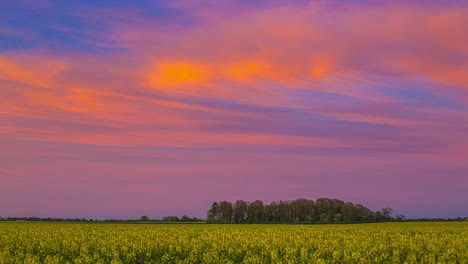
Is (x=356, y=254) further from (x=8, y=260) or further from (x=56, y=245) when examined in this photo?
(x=56, y=245)

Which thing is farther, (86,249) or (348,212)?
(348,212)

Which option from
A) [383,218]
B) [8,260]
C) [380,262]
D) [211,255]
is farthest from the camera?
[383,218]

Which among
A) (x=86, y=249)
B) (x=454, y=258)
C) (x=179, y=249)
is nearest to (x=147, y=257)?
(x=179, y=249)

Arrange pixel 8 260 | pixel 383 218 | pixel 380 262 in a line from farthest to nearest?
pixel 383 218, pixel 380 262, pixel 8 260

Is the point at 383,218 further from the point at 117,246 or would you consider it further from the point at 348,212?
the point at 117,246

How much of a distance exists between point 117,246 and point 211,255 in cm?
1042

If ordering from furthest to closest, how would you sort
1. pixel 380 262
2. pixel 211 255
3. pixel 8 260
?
1. pixel 211 255
2. pixel 380 262
3. pixel 8 260

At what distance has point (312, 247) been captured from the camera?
38094mm

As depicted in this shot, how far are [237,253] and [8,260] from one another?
16304 millimetres

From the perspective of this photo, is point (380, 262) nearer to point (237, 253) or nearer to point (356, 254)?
point (356, 254)

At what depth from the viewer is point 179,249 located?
3594 centimetres

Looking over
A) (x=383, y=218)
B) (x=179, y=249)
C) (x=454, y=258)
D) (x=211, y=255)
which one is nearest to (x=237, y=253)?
(x=211, y=255)

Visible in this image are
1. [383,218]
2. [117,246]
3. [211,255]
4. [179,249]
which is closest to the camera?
[211,255]

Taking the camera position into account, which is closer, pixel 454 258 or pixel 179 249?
pixel 454 258
